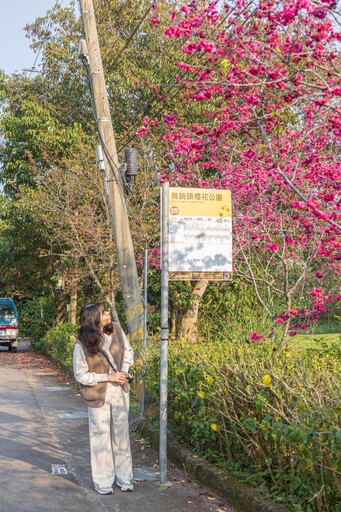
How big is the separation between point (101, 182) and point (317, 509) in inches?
575

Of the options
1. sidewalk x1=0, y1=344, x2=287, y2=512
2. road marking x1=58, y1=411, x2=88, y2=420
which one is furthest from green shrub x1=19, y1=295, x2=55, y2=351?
sidewalk x1=0, y1=344, x2=287, y2=512

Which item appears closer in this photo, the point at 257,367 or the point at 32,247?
the point at 257,367

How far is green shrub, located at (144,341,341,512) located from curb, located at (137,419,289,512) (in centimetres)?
12

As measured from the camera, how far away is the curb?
5578 millimetres

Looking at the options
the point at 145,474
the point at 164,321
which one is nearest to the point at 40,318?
the point at 145,474

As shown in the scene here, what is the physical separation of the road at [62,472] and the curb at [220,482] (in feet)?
0.28

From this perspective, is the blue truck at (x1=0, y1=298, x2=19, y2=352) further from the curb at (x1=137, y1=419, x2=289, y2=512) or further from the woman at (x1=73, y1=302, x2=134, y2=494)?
the woman at (x1=73, y1=302, x2=134, y2=494)

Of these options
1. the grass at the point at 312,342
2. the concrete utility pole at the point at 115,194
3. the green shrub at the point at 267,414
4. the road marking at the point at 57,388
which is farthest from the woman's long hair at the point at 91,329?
the road marking at the point at 57,388

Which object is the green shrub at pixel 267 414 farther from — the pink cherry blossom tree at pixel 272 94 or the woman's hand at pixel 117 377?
the pink cherry blossom tree at pixel 272 94

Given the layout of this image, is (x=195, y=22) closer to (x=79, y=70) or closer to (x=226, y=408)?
(x=226, y=408)

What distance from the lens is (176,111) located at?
18.8 m

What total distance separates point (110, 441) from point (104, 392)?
462 mm

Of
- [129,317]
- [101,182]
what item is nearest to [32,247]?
[101,182]

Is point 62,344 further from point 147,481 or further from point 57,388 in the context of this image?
point 147,481
